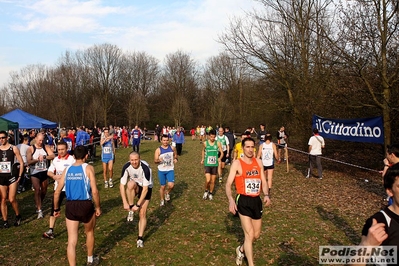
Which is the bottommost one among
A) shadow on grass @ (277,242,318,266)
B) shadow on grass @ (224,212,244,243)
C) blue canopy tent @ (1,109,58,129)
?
shadow on grass @ (277,242,318,266)

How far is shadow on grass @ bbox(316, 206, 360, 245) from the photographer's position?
6128 millimetres

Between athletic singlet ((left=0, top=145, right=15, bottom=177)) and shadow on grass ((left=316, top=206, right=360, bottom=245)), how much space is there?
707cm

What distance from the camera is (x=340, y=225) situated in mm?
6996

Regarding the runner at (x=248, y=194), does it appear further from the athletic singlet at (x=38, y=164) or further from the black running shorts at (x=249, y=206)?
the athletic singlet at (x=38, y=164)

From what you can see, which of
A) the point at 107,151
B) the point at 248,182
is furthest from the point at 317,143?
the point at 248,182

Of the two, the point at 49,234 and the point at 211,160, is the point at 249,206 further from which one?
the point at 211,160

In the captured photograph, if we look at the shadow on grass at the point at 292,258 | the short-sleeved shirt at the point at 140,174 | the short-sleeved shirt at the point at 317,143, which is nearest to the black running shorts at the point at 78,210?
the short-sleeved shirt at the point at 140,174

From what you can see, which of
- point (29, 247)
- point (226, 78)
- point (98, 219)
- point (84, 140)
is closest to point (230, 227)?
point (98, 219)

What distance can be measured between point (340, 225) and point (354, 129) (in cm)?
442

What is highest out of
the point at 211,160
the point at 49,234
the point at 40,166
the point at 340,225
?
the point at 40,166

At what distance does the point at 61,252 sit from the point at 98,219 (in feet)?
6.48

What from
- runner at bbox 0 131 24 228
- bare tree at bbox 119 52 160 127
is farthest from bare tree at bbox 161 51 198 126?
runner at bbox 0 131 24 228

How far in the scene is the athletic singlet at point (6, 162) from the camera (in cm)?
675

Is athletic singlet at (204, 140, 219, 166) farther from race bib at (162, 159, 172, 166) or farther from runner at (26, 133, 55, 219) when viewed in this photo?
runner at (26, 133, 55, 219)
